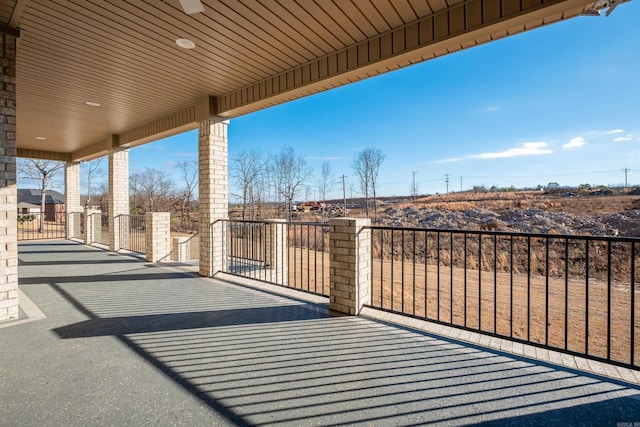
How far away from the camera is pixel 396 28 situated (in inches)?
122

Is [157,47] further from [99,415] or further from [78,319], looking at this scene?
[99,415]

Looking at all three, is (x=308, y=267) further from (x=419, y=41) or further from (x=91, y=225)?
(x=91, y=225)

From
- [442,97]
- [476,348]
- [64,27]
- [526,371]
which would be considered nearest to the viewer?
[526,371]

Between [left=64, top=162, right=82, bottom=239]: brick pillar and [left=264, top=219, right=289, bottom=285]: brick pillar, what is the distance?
8305mm

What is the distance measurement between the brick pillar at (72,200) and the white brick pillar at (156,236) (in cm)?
624

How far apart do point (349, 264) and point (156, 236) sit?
4671 mm

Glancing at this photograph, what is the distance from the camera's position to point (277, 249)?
19.8 ft

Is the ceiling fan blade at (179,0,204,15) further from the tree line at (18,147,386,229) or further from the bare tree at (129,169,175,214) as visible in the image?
the bare tree at (129,169,175,214)

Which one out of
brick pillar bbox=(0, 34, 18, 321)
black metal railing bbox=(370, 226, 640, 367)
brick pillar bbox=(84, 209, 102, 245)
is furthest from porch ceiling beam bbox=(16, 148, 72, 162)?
black metal railing bbox=(370, 226, 640, 367)

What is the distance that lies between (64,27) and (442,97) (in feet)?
99.1

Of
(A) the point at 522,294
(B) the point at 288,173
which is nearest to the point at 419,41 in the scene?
(A) the point at 522,294

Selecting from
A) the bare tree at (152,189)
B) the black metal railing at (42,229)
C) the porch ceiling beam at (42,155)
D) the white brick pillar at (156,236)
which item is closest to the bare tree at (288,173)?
the bare tree at (152,189)

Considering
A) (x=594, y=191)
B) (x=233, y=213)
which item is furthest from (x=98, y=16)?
(x=594, y=191)

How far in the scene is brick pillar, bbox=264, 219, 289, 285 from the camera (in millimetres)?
5949
